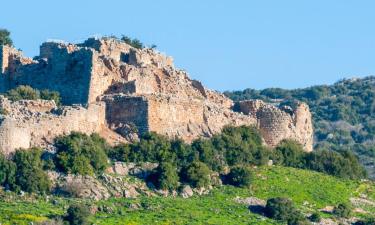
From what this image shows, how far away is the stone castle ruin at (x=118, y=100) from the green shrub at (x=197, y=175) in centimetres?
312

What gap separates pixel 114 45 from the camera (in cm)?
7375

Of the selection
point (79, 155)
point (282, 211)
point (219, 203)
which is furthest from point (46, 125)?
point (282, 211)

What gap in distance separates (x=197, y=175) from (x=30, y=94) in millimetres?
7835

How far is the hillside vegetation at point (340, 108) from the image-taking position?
361ft

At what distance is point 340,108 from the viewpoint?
116000mm

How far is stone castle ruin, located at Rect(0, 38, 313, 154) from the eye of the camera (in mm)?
66519

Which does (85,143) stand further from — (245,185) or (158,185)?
(245,185)

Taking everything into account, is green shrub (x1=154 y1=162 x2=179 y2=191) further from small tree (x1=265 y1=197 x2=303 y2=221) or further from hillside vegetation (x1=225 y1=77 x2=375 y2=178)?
hillside vegetation (x1=225 y1=77 x2=375 y2=178)

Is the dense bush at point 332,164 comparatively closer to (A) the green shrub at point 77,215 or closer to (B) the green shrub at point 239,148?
(B) the green shrub at point 239,148

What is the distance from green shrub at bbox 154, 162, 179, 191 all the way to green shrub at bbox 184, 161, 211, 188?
0.78 meters

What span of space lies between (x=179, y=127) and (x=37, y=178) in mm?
11063

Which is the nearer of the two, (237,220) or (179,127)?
(237,220)

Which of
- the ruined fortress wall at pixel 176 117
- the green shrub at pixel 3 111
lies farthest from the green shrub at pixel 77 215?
the ruined fortress wall at pixel 176 117

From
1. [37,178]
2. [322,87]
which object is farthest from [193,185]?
[322,87]
